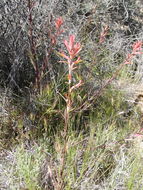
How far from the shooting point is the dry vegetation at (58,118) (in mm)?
1788

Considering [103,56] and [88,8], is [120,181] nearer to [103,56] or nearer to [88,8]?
[103,56]

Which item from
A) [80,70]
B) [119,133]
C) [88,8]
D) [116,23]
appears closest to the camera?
[119,133]

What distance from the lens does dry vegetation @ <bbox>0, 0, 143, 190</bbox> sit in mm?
1788

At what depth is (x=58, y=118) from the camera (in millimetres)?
2252

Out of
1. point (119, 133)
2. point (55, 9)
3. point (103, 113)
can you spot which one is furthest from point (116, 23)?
point (119, 133)

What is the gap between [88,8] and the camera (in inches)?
152

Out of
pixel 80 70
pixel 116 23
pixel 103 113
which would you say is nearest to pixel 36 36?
pixel 80 70

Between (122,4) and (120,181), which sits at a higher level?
(122,4)

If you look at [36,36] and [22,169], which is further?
[36,36]

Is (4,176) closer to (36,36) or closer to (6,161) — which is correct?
(6,161)

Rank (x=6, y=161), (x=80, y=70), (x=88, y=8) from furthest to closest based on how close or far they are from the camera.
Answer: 1. (x=88, y=8)
2. (x=80, y=70)
3. (x=6, y=161)

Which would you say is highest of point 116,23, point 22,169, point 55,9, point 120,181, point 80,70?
point 55,9

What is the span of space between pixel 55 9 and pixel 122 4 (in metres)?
1.79

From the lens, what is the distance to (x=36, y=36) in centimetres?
260
